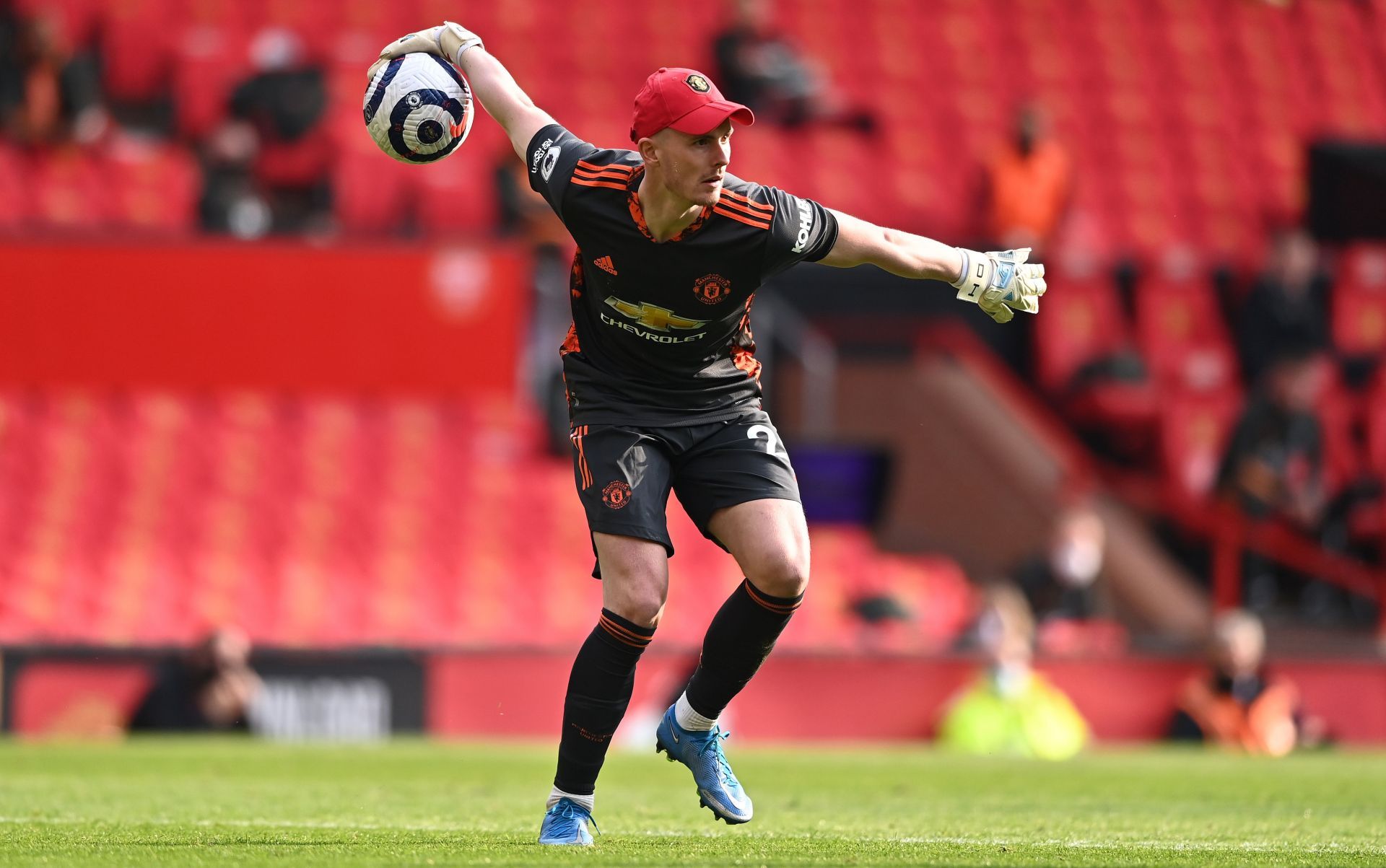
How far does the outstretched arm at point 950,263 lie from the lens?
570 centimetres

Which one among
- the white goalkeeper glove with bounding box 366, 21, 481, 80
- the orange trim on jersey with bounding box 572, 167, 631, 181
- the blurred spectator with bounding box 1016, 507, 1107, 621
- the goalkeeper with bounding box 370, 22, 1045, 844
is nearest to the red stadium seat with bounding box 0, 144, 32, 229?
the blurred spectator with bounding box 1016, 507, 1107, 621

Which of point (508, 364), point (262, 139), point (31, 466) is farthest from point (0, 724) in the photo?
point (262, 139)

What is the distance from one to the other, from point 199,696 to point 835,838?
287 inches

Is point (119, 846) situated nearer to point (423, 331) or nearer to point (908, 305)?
point (423, 331)

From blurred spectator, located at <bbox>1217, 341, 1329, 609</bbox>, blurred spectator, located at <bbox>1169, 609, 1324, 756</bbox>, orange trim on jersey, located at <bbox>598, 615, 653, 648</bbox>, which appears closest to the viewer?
orange trim on jersey, located at <bbox>598, 615, 653, 648</bbox>

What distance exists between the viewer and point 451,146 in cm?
636

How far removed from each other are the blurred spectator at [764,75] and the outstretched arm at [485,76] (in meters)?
10.1

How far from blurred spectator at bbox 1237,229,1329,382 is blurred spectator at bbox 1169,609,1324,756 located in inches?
130

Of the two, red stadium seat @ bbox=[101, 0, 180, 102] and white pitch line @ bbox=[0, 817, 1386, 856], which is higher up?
red stadium seat @ bbox=[101, 0, 180, 102]

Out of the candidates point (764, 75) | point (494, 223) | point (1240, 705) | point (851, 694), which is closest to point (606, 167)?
point (851, 694)

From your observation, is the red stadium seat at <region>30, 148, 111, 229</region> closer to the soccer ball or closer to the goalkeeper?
the soccer ball

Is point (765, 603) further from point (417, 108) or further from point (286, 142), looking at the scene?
point (286, 142)

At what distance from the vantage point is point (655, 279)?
5539mm

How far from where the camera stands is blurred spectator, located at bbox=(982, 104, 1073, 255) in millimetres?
16188
